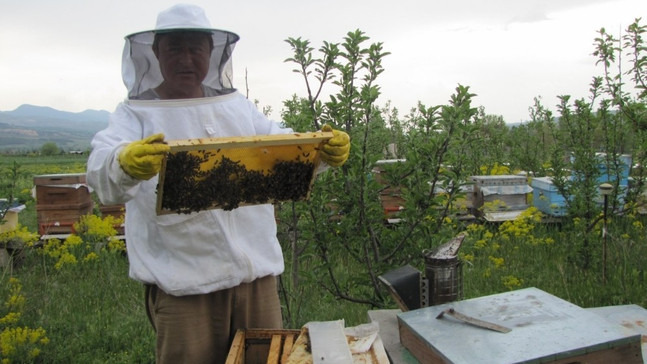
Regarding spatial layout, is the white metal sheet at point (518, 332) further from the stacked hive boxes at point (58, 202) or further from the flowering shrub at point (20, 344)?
the stacked hive boxes at point (58, 202)

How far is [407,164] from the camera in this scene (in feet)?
10.5

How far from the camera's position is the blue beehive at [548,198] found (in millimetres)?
6980

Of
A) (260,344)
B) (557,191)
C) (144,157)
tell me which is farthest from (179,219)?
(557,191)

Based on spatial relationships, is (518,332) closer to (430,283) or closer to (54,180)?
(430,283)

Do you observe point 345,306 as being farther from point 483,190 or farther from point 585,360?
point 483,190

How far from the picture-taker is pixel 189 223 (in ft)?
7.12

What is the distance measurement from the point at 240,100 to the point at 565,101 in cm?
520

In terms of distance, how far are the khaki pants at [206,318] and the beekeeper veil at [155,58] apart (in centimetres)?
95

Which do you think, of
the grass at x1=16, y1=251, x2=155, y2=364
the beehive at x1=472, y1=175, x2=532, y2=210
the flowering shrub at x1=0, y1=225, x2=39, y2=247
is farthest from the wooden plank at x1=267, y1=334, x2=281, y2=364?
the beehive at x1=472, y1=175, x2=532, y2=210

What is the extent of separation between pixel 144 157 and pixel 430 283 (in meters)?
1.41

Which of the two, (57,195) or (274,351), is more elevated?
(57,195)

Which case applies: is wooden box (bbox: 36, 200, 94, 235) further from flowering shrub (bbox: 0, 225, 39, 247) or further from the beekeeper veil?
the beekeeper veil

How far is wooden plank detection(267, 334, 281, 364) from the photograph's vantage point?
180cm

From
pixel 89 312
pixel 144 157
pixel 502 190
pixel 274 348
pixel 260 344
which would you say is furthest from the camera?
pixel 502 190
